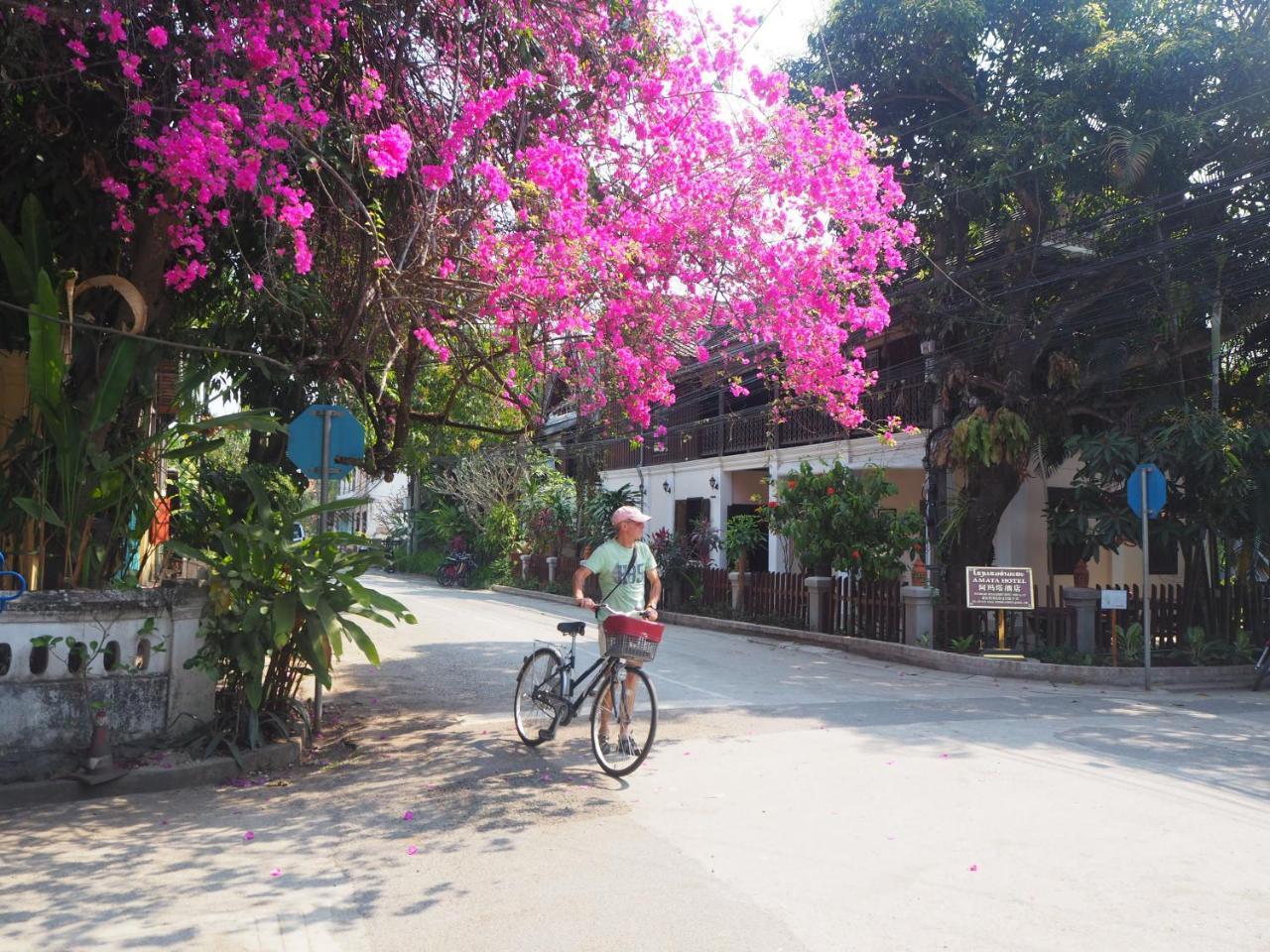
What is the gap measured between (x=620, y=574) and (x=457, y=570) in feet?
94.8

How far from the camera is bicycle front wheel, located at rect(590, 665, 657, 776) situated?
6.83m

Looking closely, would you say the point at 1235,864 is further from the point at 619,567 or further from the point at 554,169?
the point at 554,169

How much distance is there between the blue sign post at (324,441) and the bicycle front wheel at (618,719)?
98.5 inches

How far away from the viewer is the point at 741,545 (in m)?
21.2

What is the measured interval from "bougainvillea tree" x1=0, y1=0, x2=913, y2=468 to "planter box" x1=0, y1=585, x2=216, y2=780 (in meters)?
2.61

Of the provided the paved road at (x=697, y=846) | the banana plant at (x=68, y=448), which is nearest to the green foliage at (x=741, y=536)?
the paved road at (x=697, y=846)

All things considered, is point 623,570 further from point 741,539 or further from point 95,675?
point 741,539

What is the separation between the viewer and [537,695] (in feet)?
25.4

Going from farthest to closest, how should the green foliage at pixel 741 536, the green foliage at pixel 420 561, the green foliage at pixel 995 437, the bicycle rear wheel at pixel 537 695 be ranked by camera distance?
1. the green foliage at pixel 420 561
2. the green foliage at pixel 741 536
3. the green foliage at pixel 995 437
4. the bicycle rear wheel at pixel 537 695

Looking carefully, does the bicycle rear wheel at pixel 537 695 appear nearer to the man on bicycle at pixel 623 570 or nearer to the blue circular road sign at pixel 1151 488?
the man on bicycle at pixel 623 570

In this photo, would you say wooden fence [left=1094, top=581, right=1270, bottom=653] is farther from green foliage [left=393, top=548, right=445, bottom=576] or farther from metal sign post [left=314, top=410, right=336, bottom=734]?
green foliage [left=393, top=548, right=445, bottom=576]

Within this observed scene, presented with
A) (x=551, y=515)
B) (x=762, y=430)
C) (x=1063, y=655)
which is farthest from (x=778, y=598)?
(x=551, y=515)

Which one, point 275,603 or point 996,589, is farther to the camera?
point 996,589

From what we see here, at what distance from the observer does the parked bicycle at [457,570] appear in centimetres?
3553
